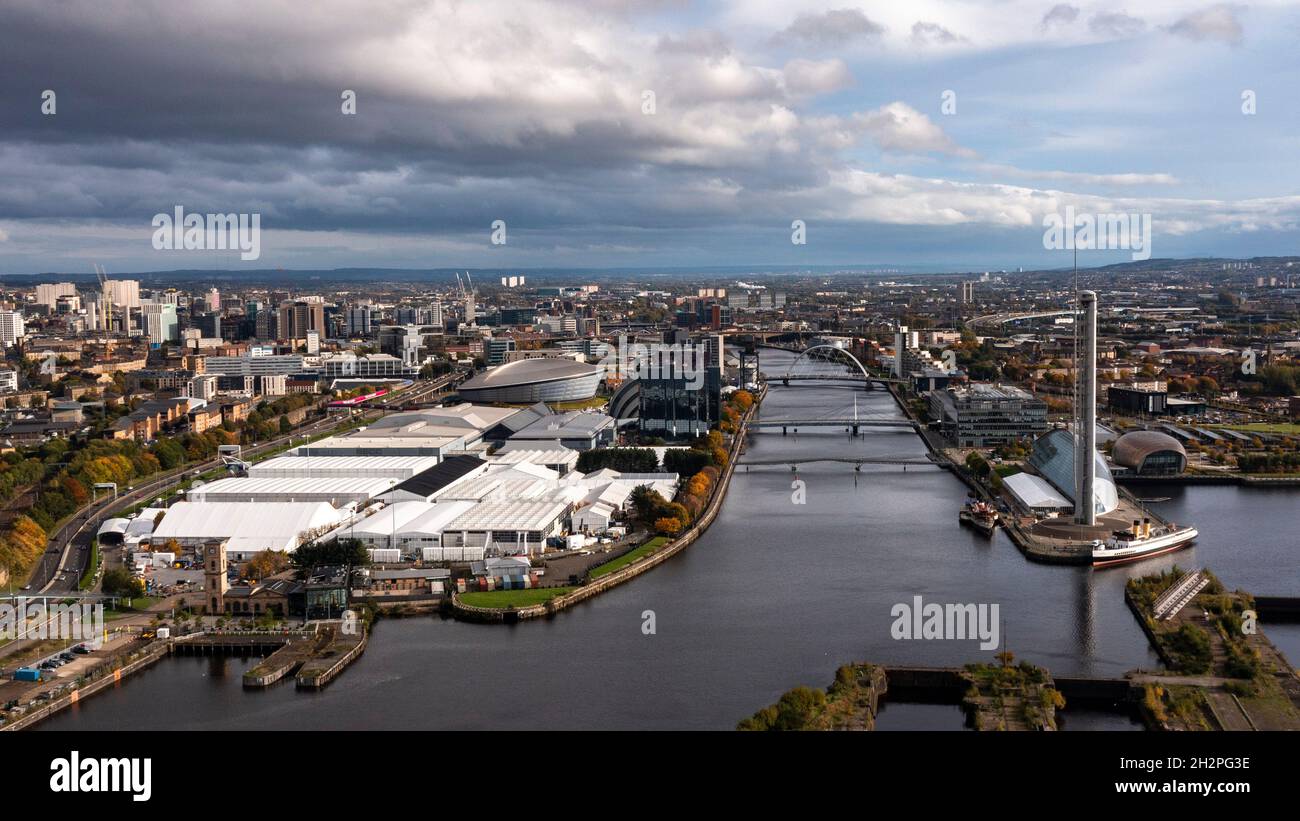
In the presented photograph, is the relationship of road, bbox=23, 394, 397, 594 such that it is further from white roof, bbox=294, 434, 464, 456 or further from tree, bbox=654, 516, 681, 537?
tree, bbox=654, 516, 681, 537

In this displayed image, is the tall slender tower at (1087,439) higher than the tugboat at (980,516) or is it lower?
higher

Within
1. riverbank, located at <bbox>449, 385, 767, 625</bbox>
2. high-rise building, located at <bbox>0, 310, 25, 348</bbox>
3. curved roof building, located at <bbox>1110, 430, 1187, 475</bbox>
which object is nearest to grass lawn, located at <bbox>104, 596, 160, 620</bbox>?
riverbank, located at <bbox>449, 385, 767, 625</bbox>

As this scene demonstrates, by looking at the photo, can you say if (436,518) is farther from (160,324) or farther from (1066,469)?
(160,324)

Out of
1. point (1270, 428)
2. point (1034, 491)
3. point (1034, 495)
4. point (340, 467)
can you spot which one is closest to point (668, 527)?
point (1034, 495)

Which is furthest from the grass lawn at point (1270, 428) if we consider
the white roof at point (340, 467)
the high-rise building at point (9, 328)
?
the high-rise building at point (9, 328)

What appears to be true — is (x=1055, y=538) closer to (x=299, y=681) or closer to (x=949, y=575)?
(x=949, y=575)

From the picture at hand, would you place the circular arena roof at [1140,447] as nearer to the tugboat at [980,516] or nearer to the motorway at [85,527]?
the tugboat at [980,516]
